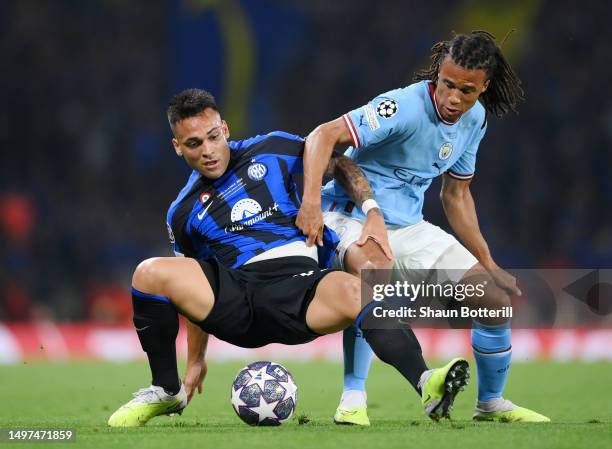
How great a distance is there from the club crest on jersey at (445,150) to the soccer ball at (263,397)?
63.9 inches

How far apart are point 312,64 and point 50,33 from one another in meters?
4.45

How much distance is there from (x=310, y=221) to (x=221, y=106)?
35.6ft

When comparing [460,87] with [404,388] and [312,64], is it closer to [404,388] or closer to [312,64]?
[404,388]

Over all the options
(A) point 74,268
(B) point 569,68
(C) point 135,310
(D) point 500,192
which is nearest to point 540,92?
(B) point 569,68

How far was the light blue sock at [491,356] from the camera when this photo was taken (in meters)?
5.61

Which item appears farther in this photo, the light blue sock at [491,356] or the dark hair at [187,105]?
the light blue sock at [491,356]

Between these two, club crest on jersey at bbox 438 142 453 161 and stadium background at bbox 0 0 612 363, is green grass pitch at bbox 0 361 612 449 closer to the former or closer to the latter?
club crest on jersey at bbox 438 142 453 161

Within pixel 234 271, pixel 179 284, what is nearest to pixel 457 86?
pixel 234 271

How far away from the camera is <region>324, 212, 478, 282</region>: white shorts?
5.68m

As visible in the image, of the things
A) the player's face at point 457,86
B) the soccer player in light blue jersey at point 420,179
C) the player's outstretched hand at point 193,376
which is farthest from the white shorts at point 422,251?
the player's outstretched hand at point 193,376

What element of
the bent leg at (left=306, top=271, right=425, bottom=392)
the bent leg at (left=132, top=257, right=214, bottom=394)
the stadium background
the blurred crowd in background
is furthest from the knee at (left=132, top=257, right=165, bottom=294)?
the blurred crowd in background

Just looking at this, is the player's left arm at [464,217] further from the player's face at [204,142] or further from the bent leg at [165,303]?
the bent leg at [165,303]

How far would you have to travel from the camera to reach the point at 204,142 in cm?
527

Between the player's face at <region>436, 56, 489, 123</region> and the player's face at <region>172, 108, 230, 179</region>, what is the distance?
1213mm
